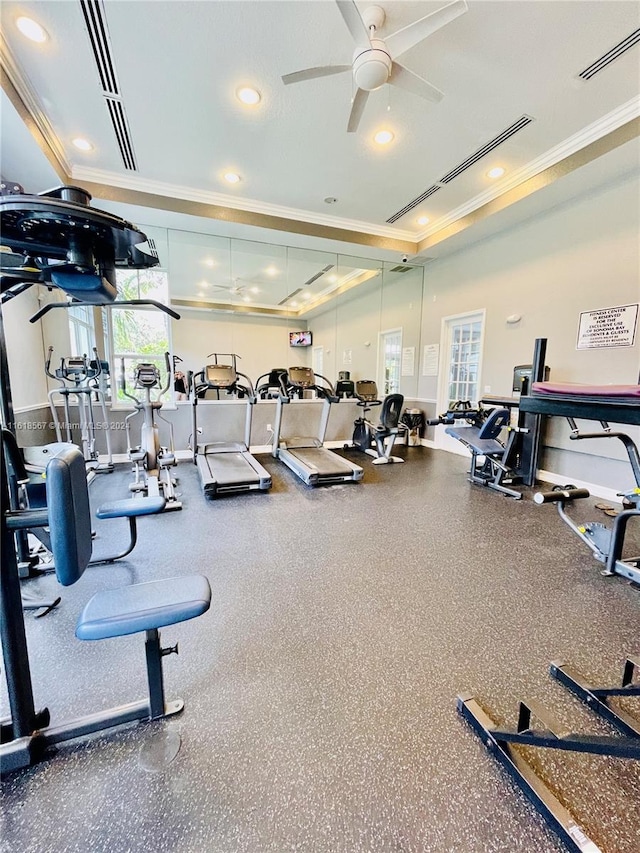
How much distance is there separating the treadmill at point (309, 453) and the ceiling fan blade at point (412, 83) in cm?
365

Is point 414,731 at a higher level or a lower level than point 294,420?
lower

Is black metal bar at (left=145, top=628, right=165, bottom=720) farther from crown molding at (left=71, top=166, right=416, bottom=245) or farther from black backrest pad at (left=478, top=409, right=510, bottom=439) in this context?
crown molding at (left=71, top=166, right=416, bottom=245)

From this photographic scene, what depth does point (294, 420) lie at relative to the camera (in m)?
6.57

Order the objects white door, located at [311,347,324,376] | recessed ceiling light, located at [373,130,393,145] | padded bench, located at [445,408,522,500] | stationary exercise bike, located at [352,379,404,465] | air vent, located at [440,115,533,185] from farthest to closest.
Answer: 1. white door, located at [311,347,324,376]
2. stationary exercise bike, located at [352,379,404,465]
3. padded bench, located at [445,408,522,500]
4. recessed ceiling light, located at [373,130,393,145]
5. air vent, located at [440,115,533,185]

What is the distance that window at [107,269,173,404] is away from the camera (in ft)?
18.4

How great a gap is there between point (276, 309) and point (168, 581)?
9.37 metres

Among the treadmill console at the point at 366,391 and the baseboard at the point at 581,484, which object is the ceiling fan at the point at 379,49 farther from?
A: the baseboard at the point at 581,484

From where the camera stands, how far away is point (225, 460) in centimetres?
497

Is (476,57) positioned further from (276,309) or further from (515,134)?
(276,309)

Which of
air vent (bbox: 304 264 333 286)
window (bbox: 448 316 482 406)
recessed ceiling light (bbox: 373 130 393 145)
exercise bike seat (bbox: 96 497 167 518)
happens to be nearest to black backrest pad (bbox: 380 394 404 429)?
window (bbox: 448 316 482 406)

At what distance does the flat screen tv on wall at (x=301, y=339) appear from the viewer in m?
10.2

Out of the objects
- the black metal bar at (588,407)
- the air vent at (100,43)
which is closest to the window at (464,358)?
the black metal bar at (588,407)

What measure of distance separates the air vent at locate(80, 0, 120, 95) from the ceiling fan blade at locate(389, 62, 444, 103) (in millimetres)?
2167

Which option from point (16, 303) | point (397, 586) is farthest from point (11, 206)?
point (16, 303)
